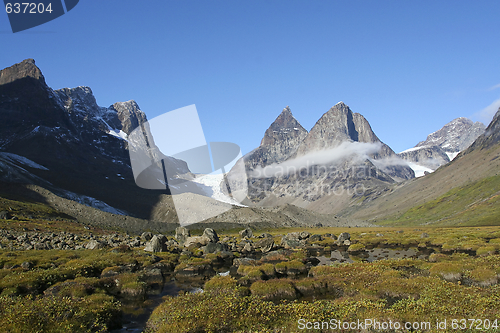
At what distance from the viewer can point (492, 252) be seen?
5650 centimetres

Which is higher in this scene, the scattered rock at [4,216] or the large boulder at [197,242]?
the scattered rock at [4,216]

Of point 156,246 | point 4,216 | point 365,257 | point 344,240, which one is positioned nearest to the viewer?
point 365,257

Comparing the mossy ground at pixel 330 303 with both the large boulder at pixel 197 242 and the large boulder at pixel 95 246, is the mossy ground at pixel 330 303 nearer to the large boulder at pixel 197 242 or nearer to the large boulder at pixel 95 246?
the large boulder at pixel 197 242

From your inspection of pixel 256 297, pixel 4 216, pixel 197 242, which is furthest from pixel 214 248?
pixel 4 216

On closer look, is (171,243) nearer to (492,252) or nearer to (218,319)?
(218,319)

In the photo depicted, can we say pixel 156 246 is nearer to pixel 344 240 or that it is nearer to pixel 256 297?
pixel 256 297

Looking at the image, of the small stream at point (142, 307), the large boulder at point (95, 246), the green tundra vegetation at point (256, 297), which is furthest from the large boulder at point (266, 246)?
the large boulder at point (95, 246)

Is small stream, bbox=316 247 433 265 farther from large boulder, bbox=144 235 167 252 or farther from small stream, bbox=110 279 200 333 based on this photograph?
large boulder, bbox=144 235 167 252

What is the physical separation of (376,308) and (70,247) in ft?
252

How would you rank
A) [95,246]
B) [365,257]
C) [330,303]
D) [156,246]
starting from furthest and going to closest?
[95,246] < [156,246] < [365,257] < [330,303]

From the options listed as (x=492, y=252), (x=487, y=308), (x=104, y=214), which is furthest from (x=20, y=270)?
(x=104, y=214)

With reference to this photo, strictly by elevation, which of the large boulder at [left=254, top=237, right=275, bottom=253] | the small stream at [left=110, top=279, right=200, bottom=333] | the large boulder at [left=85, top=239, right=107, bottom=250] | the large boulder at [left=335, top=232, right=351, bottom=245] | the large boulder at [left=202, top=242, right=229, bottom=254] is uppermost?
the large boulder at [left=85, top=239, right=107, bottom=250]

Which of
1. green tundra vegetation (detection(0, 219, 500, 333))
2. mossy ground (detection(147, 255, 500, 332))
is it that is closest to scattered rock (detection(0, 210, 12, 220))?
green tundra vegetation (detection(0, 219, 500, 333))

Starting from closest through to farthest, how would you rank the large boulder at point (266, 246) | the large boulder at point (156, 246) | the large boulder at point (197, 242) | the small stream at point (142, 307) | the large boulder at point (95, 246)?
the small stream at point (142, 307) → the large boulder at point (156, 246) → the large boulder at point (95, 246) → the large boulder at point (266, 246) → the large boulder at point (197, 242)
